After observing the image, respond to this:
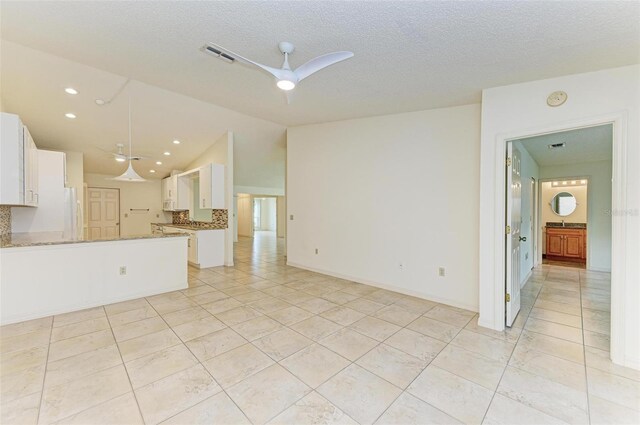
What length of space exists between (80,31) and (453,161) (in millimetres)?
4254

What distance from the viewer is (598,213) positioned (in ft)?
18.2

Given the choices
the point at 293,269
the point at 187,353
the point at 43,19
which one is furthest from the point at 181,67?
the point at 293,269

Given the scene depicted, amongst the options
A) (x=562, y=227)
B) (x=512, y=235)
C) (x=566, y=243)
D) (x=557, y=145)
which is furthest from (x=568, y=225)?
(x=512, y=235)

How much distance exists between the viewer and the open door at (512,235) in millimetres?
2926

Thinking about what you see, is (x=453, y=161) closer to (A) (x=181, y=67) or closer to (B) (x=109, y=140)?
(A) (x=181, y=67)

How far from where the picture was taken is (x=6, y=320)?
291cm

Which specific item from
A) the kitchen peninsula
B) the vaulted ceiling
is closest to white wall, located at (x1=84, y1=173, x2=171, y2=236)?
the vaulted ceiling

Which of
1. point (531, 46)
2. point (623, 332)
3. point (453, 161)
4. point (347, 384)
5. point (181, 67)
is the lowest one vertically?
point (347, 384)

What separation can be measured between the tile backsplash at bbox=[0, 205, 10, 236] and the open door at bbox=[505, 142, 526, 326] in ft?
22.4

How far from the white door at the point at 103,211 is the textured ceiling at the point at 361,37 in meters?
6.54

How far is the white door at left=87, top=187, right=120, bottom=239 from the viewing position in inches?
313

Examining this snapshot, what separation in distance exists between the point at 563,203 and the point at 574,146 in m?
3.72

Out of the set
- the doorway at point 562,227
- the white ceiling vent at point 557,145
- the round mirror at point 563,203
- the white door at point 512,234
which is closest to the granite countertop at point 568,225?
the doorway at point 562,227

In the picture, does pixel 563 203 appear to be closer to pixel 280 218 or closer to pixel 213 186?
pixel 213 186
